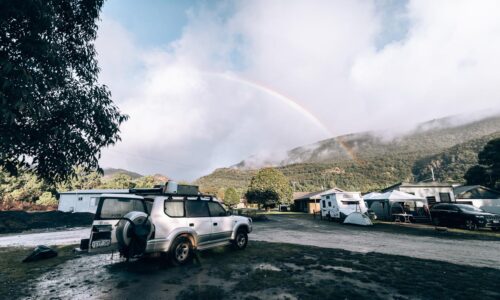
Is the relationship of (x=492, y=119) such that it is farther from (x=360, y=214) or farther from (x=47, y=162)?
(x=47, y=162)

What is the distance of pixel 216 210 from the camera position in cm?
884

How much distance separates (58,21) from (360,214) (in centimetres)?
2171

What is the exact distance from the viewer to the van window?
7192 millimetres

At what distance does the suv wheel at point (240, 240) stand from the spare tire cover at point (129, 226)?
3.73 metres

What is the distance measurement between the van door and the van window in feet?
2.20

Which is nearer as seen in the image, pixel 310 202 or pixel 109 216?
pixel 109 216

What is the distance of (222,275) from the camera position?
6227 millimetres

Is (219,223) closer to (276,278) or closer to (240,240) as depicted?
(240,240)

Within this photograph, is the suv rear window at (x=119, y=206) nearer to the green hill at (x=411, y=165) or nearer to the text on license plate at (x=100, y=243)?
the text on license plate at (x=100, y=243)

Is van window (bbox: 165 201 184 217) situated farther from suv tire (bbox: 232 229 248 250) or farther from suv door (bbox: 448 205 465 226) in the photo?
suv door (bbox: 448 205 465 226)

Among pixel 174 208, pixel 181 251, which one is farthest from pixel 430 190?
pixel 174 208

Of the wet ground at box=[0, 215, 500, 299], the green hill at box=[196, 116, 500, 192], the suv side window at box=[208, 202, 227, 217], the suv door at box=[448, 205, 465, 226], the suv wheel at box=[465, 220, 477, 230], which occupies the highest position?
the green hill at box=[196, 116, 500, 192]

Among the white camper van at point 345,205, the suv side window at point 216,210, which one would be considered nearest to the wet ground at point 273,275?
the suv side window at point 216,210

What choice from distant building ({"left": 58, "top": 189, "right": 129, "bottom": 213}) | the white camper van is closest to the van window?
the white camper van
